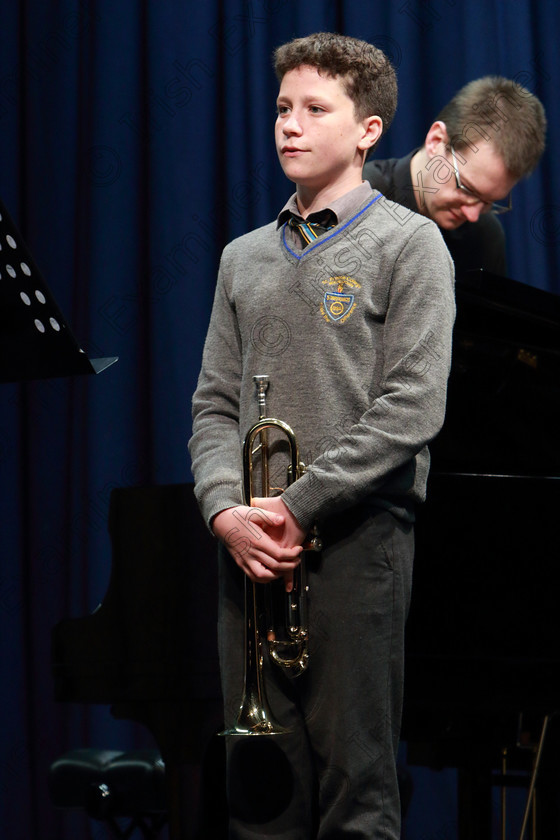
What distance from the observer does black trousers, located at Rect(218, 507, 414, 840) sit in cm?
161

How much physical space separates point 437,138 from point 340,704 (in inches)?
66.7

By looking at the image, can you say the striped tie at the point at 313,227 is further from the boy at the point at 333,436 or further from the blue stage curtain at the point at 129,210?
the blue stage curtain at the point at 129,210

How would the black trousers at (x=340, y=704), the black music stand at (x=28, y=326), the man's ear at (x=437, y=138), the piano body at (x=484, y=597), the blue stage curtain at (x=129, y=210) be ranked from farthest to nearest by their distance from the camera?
the blue stage curtain at (x=129, y=210)
the man's ear at (x=437, y=138)
the piano body at (x=484, y=597)
the black trousers at (x=340, y=704)
the black music stand at (x=28, y=326)

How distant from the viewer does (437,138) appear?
9.00ft

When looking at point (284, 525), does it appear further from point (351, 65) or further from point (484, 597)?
point (351, 65)

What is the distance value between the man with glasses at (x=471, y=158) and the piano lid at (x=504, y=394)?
56 centimetres

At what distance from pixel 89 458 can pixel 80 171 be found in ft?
3.45

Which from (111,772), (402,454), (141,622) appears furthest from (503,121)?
(111,772)

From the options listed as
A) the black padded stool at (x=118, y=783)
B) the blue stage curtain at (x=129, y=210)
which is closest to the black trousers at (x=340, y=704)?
the black padded stool at (x=118, y=783)

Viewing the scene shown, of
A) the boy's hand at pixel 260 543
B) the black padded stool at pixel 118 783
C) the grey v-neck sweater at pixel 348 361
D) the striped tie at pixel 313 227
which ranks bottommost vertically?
the black padded stool at pixel 118 783

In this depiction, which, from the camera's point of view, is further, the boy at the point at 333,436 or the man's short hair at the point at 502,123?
the man's short hair at the point at 502,123

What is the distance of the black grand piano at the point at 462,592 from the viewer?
6.68 feet

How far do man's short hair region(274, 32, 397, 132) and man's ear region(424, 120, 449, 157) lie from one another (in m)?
0.88

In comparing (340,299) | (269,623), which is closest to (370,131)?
Result: (340,299)
